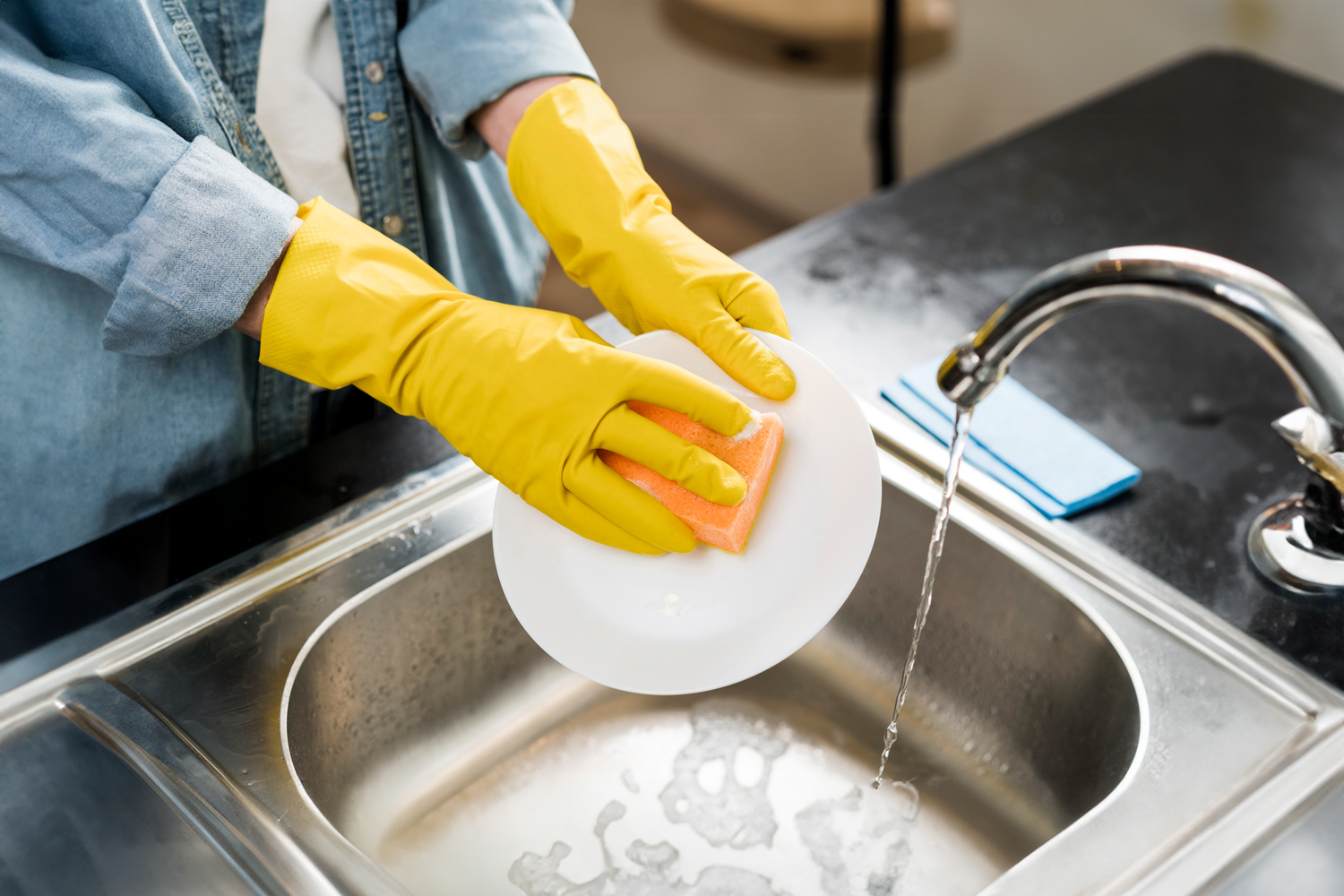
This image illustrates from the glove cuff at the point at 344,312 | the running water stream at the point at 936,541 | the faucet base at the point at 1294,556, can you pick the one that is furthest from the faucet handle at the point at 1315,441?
the glove cuff at the point at 344,312

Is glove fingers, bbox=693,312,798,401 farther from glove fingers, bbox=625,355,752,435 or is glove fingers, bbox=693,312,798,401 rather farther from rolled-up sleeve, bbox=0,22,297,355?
rolled-up sleeve, bbox=0,22,297,355

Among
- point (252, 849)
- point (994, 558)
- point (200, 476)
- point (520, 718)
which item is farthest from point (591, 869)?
point (200, 476)

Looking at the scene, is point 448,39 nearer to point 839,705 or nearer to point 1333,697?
point 839,705

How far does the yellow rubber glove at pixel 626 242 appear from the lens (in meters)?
0.89

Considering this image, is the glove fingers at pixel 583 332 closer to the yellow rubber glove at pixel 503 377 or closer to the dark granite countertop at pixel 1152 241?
the yellow rubber glove at pixel 503 377

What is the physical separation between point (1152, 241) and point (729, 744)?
86 cm

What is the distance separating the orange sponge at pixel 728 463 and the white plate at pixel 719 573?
0.04 m

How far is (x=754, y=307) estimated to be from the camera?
3.06 ft

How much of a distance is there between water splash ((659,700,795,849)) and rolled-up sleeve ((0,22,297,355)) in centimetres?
57

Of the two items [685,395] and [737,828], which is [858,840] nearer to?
[737,828]

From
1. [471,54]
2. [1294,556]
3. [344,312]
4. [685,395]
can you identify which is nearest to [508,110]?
[471,54]

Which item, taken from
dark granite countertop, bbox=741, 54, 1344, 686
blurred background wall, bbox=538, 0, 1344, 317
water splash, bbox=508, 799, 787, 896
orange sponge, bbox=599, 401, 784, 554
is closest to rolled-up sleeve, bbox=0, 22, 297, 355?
orange sponge, bbox=599, 401, 784, 554

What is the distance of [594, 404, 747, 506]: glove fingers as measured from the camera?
81 cm

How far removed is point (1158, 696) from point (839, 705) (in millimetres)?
317
